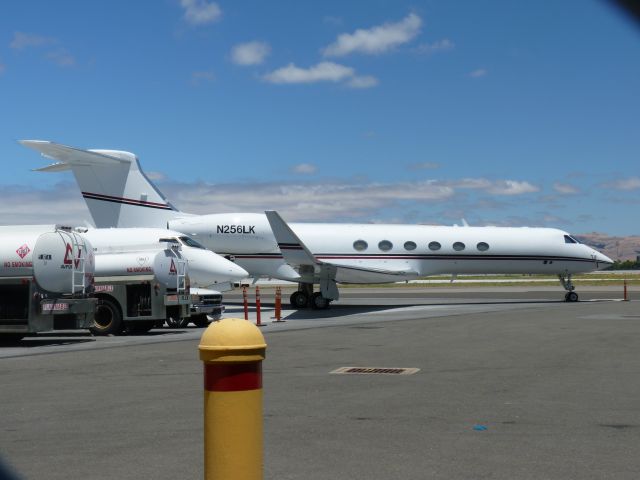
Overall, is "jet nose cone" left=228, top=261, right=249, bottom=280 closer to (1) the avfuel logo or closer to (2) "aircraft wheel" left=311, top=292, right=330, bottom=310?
(1) the avfuel logo

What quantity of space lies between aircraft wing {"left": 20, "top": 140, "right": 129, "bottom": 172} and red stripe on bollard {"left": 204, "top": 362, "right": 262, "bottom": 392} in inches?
993

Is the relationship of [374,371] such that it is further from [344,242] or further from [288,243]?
[344,242]

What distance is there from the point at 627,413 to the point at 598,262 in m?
26.8

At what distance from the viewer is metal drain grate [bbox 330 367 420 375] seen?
38.2ft

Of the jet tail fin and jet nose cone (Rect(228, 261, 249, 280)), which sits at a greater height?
the jet tail fin

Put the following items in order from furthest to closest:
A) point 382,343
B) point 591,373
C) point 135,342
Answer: point 135,342 → point 382,343 → point 591,373

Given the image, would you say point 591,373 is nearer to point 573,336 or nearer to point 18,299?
point 573,336

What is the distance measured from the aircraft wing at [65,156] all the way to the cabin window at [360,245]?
9.51 m

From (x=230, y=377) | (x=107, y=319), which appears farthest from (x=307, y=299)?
(x=230, y=377)

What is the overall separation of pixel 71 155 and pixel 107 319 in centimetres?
1090

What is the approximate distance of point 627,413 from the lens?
8227mm

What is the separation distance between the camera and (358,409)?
859cm

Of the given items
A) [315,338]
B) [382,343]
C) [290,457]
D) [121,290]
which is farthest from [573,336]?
[290,457]

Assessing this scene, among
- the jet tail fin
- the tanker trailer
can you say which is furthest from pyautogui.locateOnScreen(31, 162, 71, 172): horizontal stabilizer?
the tanker trailer
